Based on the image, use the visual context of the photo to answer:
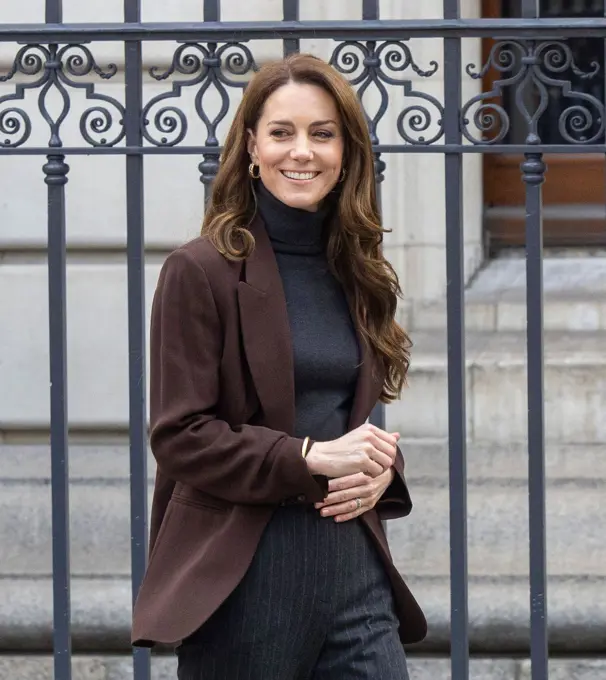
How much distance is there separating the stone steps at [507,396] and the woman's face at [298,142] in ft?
7.46

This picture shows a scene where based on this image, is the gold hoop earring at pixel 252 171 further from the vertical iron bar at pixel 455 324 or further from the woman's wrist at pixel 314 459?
the vertical iron bar at pixel 455 324

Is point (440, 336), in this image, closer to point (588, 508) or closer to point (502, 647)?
point (588, 508)

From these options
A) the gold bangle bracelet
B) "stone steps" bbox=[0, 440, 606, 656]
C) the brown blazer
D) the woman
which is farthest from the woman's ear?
"stone steps" bbox=[0, 440, 606, 656]

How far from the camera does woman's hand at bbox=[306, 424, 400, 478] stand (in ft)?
8.88

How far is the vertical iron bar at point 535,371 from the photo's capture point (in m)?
3.49

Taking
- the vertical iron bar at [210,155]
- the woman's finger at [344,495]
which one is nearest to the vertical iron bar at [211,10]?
the vertical iron bar at [210,155]

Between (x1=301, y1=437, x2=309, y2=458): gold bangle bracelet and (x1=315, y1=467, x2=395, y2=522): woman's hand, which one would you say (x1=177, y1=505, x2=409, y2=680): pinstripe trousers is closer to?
(x1=315, y1=467, x2=395, y2=522): woman's hand

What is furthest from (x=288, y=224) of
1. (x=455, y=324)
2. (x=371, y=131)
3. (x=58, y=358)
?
(x=58, y=358)

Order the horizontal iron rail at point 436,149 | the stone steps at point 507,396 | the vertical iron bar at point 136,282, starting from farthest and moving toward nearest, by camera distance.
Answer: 1. the stone steps at point 507,396
2. the vertical iron bar at point 136,282
3. the horizontal iron rail at point 436,149

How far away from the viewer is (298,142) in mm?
2818

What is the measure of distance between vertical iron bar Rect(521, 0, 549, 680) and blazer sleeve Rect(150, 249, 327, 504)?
36.1 inches

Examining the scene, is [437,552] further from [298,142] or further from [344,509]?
[298,142]

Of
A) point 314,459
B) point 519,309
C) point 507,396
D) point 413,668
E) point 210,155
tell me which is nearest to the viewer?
point 314,459

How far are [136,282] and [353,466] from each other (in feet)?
3.40
